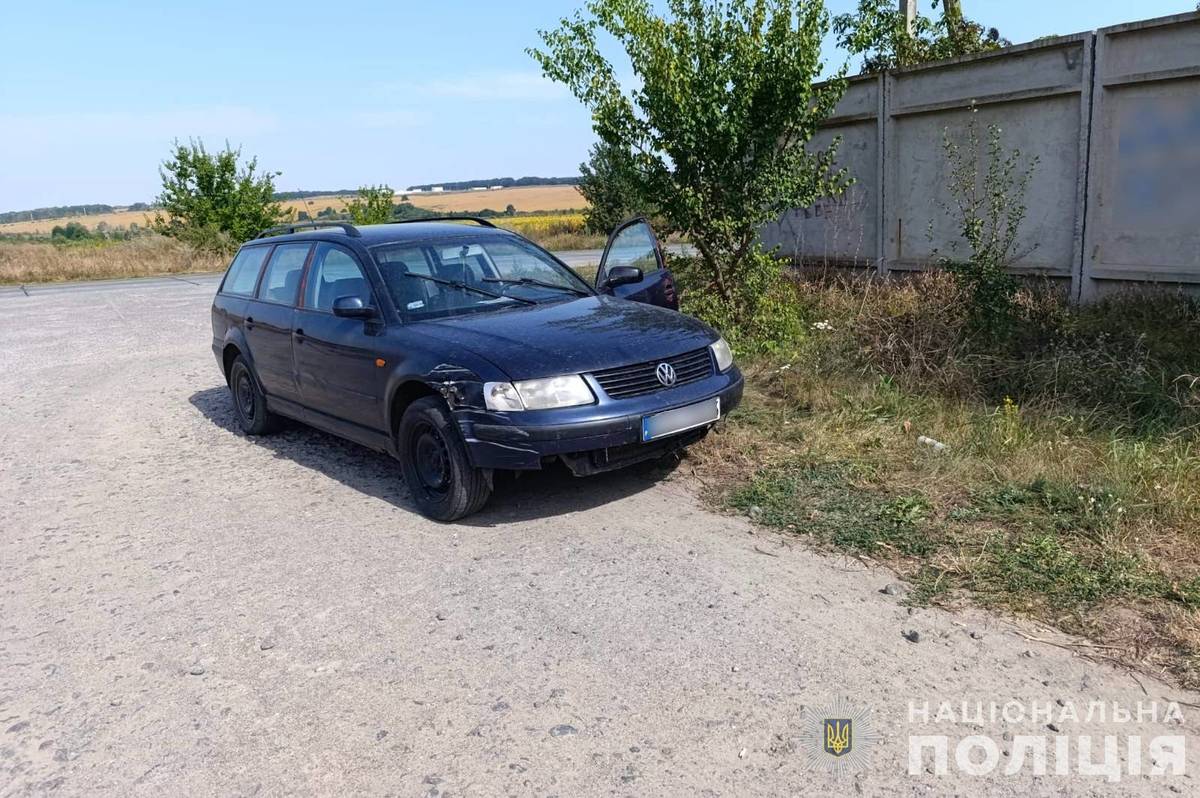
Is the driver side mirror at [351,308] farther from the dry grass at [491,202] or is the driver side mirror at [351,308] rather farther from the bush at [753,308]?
the dry grass at [491,202]

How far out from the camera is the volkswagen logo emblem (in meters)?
5.28

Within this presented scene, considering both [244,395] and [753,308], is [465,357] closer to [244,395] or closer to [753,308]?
[244,395]

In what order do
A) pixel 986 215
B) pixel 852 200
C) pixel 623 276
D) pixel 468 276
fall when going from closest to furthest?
1. pixel 468 276
2. pixel 623 276
3. pixel 986 215
4. pixel 852 200

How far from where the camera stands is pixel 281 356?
6941 mm

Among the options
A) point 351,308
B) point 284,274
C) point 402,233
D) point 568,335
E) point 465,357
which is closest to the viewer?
point 465,357

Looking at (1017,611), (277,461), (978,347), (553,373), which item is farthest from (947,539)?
(277,461)

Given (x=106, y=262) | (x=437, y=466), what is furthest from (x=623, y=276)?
(x=106, y=262)

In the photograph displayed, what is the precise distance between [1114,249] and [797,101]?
311 cm

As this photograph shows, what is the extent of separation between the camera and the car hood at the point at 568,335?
5113 millimetres

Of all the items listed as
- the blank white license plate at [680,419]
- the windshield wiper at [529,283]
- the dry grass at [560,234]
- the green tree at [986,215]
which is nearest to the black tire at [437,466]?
the blank white license plate at [680,419]

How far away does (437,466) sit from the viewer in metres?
5.46

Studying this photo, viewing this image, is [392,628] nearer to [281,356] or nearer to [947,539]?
[947,539]

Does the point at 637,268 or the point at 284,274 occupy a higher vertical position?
the point at 284,274

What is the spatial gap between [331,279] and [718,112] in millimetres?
4093
